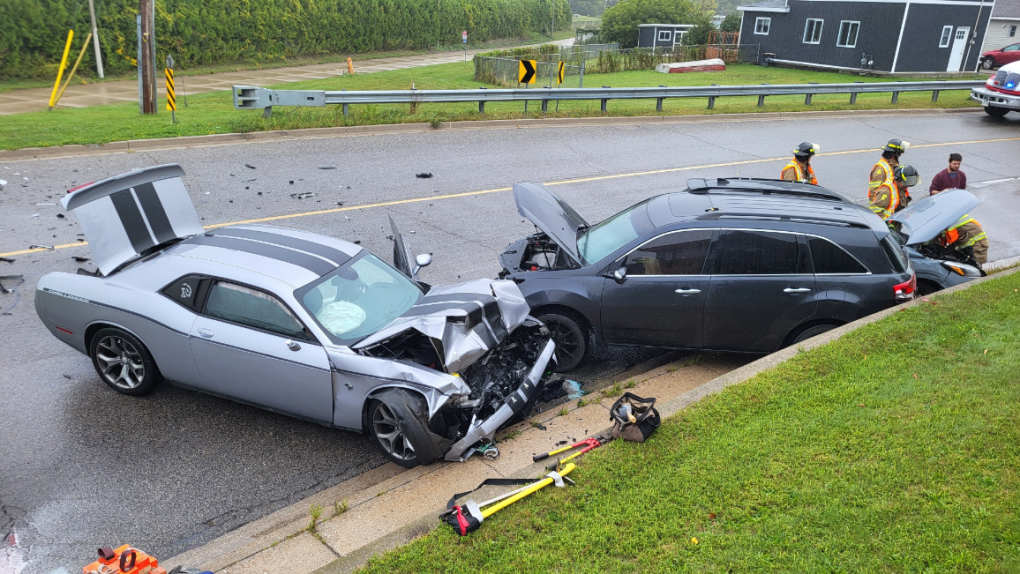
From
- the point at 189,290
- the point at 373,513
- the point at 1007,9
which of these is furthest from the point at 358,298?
the point at 1007,9

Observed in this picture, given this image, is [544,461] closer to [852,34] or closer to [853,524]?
[853,524]

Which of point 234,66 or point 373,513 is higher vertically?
point 373,513

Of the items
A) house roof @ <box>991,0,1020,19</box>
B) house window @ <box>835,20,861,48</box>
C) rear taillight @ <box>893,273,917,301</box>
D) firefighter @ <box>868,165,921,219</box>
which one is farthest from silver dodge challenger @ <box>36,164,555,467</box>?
house roof @ <box>991,0,1020,19</box>

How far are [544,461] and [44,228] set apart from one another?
338 inches

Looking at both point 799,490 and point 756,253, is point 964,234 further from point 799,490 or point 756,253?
point 799,490

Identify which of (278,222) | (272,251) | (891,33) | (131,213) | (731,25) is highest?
(131,213)

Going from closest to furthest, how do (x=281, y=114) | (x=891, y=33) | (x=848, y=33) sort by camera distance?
(x=281, y=114)
(x=891, y=33)
(x=848, y=33)

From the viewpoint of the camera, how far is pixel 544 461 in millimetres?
5355

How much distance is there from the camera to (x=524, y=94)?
1994 centimetres

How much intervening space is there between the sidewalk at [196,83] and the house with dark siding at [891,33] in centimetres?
2210

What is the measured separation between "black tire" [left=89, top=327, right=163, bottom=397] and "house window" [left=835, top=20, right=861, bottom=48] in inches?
1605

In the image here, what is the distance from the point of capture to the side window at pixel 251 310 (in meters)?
5.92

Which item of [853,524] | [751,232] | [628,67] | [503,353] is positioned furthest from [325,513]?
[628,67]

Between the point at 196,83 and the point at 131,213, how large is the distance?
Answer: 27.0m
